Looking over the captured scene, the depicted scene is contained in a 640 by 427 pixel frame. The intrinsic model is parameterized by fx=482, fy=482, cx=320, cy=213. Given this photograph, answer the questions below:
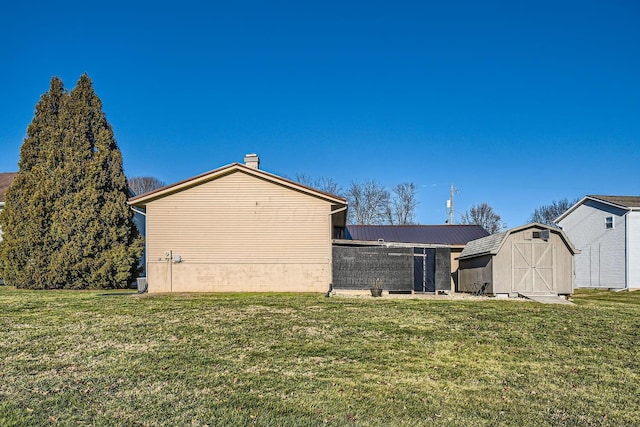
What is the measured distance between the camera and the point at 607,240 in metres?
24.5

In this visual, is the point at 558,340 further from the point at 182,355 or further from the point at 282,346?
the point at 182,355

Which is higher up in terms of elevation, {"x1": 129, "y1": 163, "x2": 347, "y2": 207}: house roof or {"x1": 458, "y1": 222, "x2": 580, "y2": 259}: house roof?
{"x1": 129, "y1": 163, "x2": 347, "y2": 207}: house roof

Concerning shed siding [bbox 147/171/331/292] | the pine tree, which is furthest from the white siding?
the pine tree

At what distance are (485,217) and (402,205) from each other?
14.7 meters

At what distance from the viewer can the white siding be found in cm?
2284

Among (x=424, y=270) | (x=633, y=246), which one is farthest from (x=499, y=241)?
(x=633, y=246)

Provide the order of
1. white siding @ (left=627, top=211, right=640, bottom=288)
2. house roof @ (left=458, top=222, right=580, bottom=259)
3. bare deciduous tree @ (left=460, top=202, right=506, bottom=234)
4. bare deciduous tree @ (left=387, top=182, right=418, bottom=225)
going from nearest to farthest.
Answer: house roof @ (left=458, top=222, right=580, bottom=259) → white siding @ (left=627, top=211, right=640, bottom=288) → bare deciduous tree @ (left=387, top=182, right=418, bottom=225) → bare deciduous tree @ (left=460, top=202, right=506, bottom=234)

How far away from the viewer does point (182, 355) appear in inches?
283

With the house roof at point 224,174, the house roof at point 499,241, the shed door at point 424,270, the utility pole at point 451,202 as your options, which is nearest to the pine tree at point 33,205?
the house roof at point 224,174

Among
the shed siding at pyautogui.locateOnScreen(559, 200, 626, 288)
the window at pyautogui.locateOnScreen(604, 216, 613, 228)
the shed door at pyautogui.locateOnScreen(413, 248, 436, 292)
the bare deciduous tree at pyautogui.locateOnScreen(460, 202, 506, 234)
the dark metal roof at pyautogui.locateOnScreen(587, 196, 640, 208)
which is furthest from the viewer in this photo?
the bare deciduous tree at pyautogui.locateOnScreen(460, 202, 506, 234)

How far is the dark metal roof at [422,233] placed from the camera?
25.0 m

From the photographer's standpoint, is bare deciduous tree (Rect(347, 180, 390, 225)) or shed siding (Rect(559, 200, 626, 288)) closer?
shed siding (Rect(559, 200, 626, 288))

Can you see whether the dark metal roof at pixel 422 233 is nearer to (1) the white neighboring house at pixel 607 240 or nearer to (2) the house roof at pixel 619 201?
(1) the white neighboring house at pixel 607 240

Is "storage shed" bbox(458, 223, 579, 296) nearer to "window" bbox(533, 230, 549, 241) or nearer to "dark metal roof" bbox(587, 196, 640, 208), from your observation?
"window" bbox(533, 230, 549, 241)
